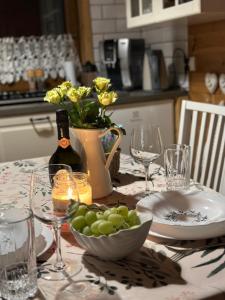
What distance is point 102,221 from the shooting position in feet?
2.89

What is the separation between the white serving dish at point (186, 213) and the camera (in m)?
0.98

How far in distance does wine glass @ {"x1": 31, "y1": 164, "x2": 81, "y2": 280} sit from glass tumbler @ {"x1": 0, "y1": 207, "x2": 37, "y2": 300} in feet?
0.16

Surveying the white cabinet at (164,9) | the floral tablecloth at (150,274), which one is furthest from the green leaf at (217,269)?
the white cabinet at (164,9)

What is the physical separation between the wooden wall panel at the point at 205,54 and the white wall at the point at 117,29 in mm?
241

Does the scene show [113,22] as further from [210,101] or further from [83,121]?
[83,121]

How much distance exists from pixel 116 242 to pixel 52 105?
191cm

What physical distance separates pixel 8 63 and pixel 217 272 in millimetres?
2543

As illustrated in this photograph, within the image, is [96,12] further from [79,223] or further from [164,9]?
[79,223]

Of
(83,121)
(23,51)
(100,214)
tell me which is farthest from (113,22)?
(100,214)

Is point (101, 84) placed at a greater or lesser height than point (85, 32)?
lesser

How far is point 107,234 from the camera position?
→ 0.86 metres

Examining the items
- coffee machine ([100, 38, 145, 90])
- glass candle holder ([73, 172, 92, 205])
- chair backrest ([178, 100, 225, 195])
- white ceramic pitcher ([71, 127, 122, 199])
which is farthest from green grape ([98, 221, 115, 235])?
coffee machine ([100, 38, 145, 90])

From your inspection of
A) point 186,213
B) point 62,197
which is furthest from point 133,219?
point 186,213

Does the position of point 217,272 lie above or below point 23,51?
below
